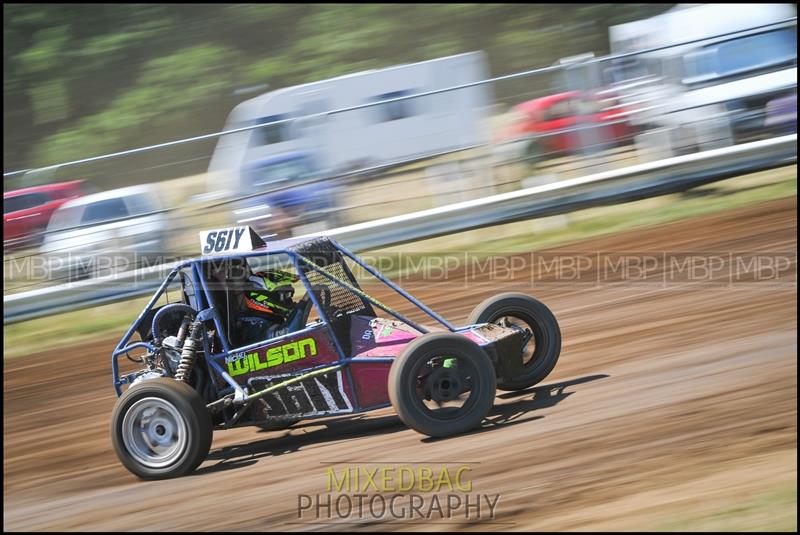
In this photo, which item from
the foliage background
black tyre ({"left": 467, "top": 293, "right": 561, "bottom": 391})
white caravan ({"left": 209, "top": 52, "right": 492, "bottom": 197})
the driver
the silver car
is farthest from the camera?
the foliage background

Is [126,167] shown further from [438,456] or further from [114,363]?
[438,456]

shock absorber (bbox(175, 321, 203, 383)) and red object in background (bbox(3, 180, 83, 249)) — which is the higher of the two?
red object in background (bbox(3, 180, 83, 249))

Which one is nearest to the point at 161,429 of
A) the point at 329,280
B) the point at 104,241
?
the point at 329,280

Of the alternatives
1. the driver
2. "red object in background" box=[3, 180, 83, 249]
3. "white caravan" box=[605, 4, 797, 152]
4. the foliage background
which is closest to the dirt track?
the driver

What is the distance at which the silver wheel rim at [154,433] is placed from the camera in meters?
4.98

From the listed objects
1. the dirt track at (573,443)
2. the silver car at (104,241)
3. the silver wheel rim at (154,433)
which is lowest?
the dirt track at (573,443)

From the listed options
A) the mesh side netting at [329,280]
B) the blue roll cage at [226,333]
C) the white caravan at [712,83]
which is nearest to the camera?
the blue roll cage at [226,333]

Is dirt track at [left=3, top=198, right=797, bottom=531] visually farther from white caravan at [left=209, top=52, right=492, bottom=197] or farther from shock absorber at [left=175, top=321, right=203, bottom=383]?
white caravan at [left=209, top=52, right=492, bottom=197]

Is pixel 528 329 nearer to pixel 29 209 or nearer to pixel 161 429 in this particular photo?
pixel 161 429

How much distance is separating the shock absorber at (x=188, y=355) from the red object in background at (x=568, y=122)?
195 inches

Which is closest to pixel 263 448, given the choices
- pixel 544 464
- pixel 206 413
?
pixel 206 413

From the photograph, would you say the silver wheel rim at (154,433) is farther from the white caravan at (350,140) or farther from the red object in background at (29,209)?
the red object in background at (29,209)

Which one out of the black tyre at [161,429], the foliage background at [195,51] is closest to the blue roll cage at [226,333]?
the black tyre at [161,429]

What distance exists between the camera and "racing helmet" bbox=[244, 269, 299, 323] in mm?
5395
